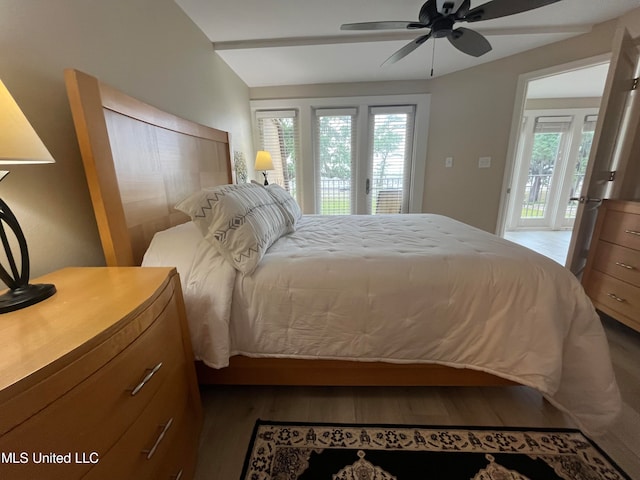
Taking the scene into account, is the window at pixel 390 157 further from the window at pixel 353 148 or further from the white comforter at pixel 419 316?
the white comforter at pixel 419 316

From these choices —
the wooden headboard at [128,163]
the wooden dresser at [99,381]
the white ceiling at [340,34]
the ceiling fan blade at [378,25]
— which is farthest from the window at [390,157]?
the wooden dresser at [99,381]

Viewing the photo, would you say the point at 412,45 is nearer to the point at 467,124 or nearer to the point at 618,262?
the point at 467,124

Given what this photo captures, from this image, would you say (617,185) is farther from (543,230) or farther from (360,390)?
(543,230)

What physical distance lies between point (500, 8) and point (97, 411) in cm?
265

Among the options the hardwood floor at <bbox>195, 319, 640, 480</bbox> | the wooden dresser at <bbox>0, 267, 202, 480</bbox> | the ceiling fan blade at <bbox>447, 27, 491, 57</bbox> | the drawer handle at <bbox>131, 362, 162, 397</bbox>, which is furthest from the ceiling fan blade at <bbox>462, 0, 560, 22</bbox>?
the drawer handle at <bbox>131, 362, 162, 397</bbox>

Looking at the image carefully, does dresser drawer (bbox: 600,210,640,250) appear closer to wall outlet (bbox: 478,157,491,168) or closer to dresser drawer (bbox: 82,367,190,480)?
wall outlet (bbox: 478,157,491,168)

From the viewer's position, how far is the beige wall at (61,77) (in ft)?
3.00

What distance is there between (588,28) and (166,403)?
159 inches

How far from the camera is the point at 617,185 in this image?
78.8 inches

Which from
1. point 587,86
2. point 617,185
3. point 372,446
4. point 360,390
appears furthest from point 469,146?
point 372,446

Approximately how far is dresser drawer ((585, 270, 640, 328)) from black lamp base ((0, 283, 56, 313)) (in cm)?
309

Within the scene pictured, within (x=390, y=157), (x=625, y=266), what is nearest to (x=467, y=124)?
(x=390, y=157)

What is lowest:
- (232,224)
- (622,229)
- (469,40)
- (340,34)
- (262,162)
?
(622,229)

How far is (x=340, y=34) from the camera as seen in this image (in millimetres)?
2330
